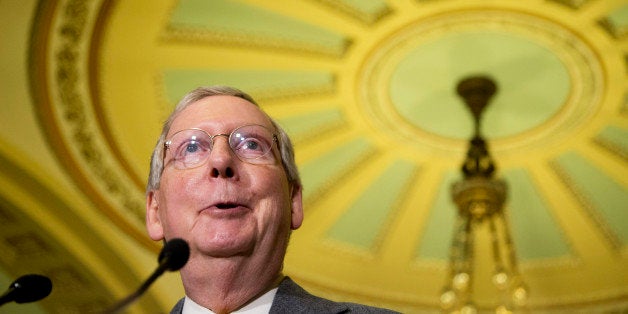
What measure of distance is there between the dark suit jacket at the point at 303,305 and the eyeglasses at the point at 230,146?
30cm

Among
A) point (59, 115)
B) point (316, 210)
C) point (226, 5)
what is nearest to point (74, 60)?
point (59, 115)

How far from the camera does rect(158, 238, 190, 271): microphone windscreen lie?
134 centimetres

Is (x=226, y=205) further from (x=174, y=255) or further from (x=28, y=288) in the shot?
(x=28, y=288)

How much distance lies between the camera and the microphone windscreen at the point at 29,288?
160cm

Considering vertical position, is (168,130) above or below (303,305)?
above

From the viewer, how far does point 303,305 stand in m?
1.58

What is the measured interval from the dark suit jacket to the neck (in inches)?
2.1

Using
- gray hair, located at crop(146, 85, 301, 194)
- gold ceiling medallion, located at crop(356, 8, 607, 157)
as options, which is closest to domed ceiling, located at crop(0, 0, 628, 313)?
gold ceiling medallion, located at crop(356, 8, 607, 157)

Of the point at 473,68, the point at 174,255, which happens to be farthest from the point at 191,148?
the point at 473,68

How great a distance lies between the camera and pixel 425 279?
7.63 metres

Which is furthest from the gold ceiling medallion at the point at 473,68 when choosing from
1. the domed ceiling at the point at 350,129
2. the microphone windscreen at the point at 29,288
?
the microphone windscreen at the point at 29,288

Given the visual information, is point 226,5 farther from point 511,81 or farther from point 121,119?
point 511,81

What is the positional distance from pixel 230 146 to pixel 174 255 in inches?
16.9

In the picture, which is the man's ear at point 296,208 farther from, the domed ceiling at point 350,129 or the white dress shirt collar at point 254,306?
the domed ceiling at point 350,129
